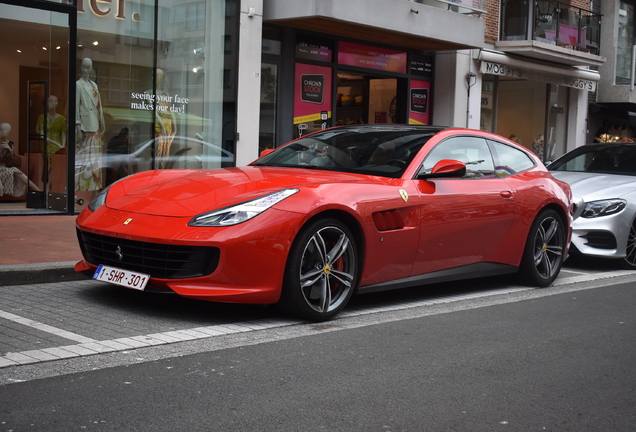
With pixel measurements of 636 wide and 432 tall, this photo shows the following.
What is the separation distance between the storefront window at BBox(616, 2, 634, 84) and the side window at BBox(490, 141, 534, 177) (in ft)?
67.0

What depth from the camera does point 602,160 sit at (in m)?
10.6

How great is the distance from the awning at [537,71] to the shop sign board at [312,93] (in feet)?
16.3

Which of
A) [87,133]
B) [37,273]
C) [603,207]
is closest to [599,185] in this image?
[603,207]

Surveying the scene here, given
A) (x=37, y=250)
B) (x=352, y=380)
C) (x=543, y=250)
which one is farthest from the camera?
(x=37, y=250)

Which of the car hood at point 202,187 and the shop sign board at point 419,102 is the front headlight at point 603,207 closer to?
the car hood at point 202,187

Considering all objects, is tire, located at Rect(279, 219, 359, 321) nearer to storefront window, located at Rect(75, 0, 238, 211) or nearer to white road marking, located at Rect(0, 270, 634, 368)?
white road marking, located at Rect(0, 270, 634, 368)

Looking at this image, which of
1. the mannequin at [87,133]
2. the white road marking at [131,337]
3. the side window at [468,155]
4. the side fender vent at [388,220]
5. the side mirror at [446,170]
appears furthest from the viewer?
the mannequin at [87,133]

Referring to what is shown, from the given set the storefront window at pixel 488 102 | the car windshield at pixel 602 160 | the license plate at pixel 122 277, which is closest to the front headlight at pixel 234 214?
the license plate at pixel 122 277

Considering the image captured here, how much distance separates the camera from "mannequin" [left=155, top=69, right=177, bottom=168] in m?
13.4

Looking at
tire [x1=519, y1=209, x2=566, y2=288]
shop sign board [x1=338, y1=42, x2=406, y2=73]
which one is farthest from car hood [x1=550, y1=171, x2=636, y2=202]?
shop sign board [x1=338, y1=42, x2=406, y2=73]

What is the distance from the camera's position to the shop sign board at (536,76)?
66.1 ft

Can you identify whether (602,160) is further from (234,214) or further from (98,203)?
Answer: (98,203)

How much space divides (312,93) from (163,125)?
3.90m

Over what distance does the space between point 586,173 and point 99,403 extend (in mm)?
8284
